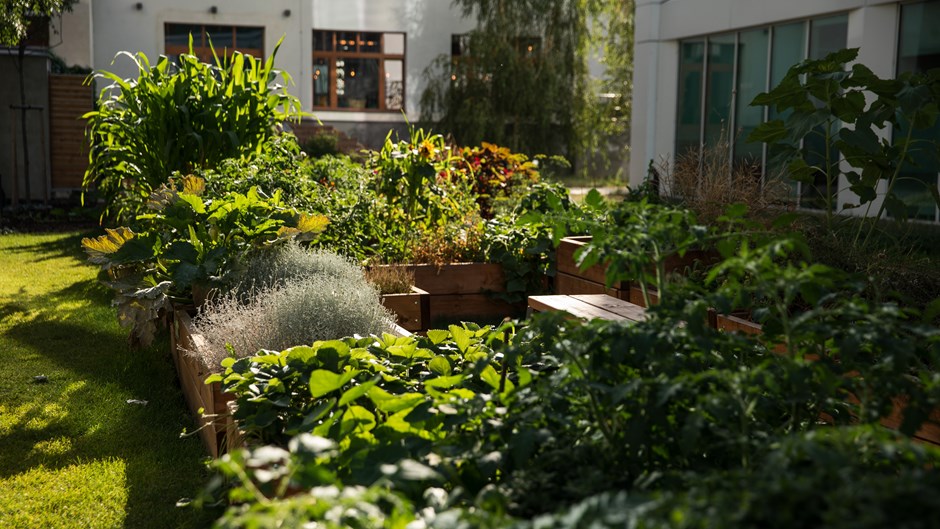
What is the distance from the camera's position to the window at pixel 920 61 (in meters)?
8.83

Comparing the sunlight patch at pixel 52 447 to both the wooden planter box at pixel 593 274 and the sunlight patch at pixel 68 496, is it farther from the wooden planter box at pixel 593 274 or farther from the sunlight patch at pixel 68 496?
the wooden planter box at pixel 593 274

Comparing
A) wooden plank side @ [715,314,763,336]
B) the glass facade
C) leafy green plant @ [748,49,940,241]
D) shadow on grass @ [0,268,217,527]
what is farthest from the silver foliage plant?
the glass facade

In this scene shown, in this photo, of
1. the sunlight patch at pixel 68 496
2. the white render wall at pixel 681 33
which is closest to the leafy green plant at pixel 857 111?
the sunlight patch at pixel 68 496

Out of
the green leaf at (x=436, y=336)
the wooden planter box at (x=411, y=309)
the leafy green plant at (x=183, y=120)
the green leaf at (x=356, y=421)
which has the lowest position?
the wooden planter box at (x=411, y=309)

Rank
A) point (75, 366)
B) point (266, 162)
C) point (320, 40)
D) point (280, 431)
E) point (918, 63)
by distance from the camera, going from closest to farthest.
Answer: point (280, 431), point (75, 366), point (266, 162), point (918, 63), point (320, 40)

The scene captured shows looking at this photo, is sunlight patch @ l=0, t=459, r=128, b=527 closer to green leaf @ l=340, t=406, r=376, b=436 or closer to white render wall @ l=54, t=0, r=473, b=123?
green leaf @ l=340, t=406, r=376, b=436

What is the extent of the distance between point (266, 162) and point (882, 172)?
366 centimetres

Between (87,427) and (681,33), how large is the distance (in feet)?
34.2

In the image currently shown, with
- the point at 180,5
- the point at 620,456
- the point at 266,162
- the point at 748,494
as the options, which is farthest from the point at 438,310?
the point at 180,5

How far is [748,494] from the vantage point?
4.26 feet

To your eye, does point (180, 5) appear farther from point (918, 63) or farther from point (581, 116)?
point (918, 63)

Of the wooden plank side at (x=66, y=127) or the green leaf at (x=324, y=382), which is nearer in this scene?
the green leaf at (x=324, y=382)

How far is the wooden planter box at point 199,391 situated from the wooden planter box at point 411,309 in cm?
126

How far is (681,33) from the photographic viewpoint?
12.7 m
